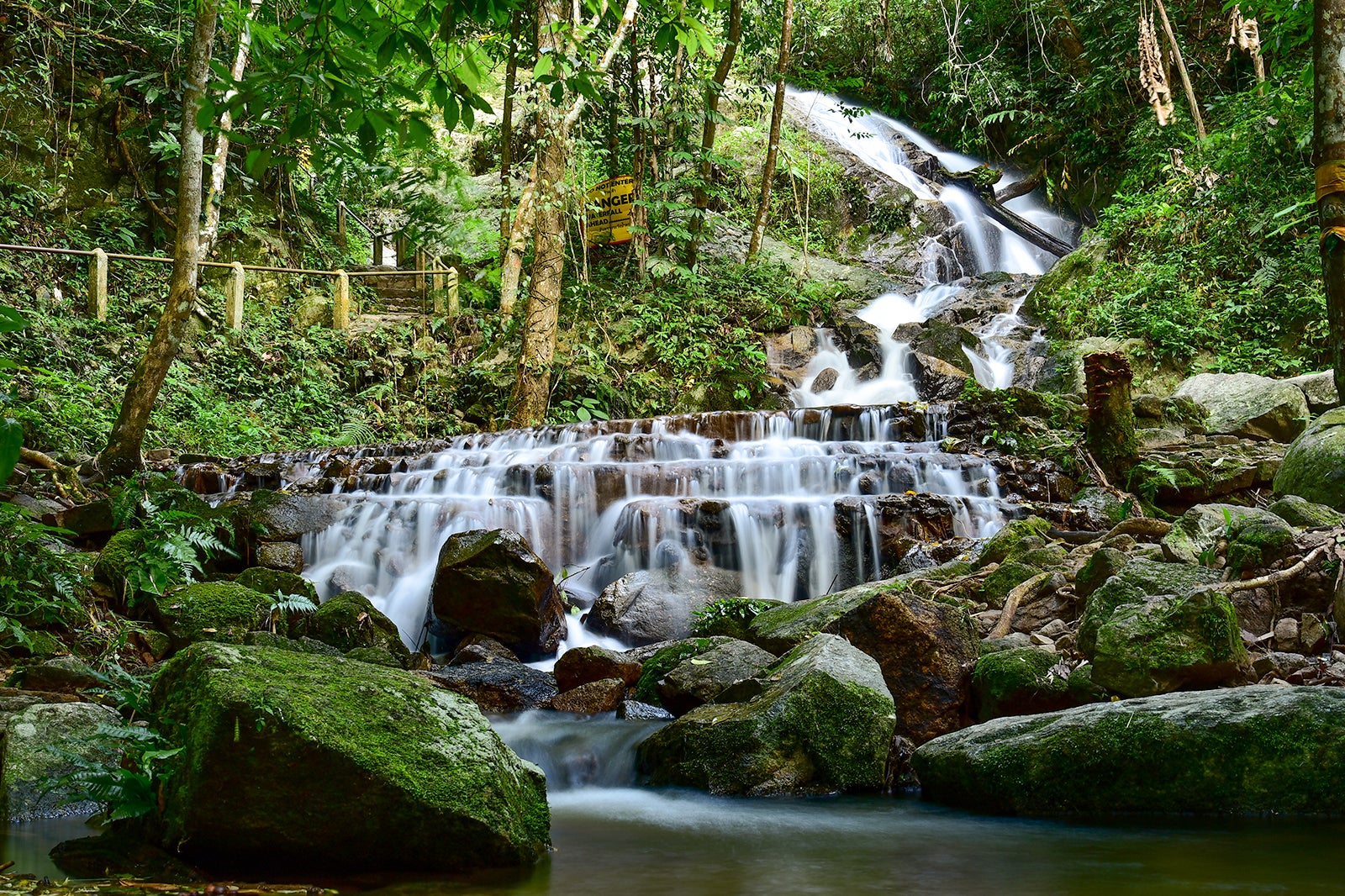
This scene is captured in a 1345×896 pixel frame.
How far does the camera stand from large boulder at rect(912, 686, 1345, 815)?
3287mm

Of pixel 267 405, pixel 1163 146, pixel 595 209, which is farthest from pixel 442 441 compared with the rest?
Answer: pixel 1163 146

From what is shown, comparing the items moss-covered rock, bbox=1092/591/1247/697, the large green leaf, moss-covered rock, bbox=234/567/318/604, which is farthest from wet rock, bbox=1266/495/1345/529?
moss-covered rock, bbox=234/567/318/604

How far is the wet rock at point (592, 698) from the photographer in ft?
17.6

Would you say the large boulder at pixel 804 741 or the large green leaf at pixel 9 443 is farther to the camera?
the large boulder at pixel 804 741

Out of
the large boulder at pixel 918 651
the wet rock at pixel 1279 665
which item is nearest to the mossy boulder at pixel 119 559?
the large boulder at pixel 918 651

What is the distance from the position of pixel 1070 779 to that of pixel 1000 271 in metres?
16.9

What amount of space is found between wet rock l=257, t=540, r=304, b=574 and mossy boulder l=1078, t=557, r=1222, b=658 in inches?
241

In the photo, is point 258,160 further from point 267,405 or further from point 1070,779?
point 267,405

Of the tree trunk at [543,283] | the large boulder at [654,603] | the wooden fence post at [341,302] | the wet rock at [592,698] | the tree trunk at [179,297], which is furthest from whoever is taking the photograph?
the wooden fence post at [341,302]

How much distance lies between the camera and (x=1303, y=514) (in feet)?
17.7

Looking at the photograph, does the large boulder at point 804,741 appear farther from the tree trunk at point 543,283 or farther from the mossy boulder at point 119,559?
the tree trunk at point 543,283

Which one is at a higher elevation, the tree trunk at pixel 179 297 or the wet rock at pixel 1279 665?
the tree trunk at pixel 179 297

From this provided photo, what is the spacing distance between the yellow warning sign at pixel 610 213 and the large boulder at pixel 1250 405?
10397mm

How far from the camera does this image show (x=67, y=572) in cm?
555
